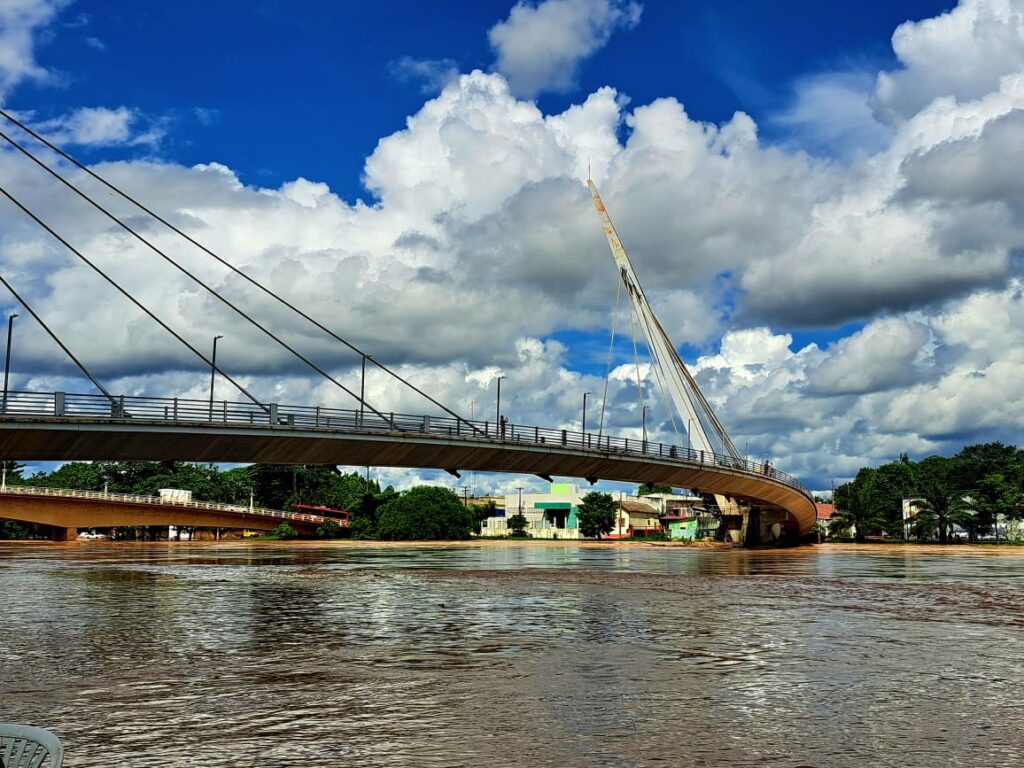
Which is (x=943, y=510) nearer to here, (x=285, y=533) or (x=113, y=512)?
(x=285, y=533)

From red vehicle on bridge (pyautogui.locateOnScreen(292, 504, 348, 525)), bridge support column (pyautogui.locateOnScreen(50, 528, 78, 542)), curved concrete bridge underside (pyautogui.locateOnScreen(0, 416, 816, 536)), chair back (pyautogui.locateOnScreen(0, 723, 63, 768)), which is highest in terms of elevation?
curved concrete bridge underside (pyautogui.locateOnScreen(0, 416, 816, 536))

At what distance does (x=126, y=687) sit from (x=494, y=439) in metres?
52.5

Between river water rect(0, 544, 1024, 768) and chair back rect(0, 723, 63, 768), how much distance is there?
3791 mm

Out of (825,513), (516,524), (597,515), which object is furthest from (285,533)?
(825,513)

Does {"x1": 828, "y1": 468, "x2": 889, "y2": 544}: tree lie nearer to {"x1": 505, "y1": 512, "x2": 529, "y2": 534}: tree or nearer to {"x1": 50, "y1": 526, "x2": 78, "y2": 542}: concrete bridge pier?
{"x1": 505, "y1": 512, "x2": 529, "y2": 534}: tree

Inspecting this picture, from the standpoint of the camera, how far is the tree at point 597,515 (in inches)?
5433

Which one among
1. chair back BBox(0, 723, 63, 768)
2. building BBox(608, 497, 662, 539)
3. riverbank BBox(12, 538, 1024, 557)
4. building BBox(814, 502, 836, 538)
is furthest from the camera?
building BBox(814, 502, 836, 538)

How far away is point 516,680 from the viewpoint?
14641 mm

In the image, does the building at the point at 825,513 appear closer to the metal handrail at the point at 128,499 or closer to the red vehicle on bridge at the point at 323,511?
the red vehicle on bridge at the point at 323,511

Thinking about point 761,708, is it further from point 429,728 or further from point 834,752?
point 429,728

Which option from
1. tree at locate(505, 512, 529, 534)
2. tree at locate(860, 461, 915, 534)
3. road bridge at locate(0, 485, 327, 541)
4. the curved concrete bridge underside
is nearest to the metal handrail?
road bridge at locate(0, 485, 327, 541)

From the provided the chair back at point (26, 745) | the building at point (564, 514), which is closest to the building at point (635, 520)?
the building at point (564, 514)

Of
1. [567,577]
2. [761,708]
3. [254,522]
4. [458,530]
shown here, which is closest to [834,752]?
[761,708]

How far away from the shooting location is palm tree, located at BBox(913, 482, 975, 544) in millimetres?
115312
